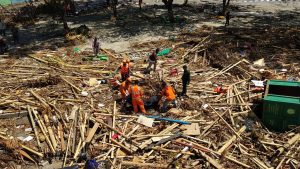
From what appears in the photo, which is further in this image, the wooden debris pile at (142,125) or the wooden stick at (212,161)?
the wooden debris pile at (142,125)

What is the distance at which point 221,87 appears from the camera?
14766 mm

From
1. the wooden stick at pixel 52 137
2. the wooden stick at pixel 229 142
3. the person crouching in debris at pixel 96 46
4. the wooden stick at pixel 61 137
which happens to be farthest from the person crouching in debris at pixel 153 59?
the wooden stick at pixel 52 137

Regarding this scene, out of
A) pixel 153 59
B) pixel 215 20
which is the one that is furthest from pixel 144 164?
pixel 215 20

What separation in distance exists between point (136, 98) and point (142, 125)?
123 centimetres

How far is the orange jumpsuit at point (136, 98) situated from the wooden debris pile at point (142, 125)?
0.43 m

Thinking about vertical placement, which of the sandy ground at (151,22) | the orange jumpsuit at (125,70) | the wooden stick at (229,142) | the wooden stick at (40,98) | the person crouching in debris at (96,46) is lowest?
the wooden stick at (229,142)

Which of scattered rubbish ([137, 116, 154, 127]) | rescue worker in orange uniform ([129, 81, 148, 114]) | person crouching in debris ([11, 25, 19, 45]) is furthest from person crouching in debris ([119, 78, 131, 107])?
person crouching in debris ([11, 25, 19, 45])

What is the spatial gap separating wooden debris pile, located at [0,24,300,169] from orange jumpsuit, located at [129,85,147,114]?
0.43 metres

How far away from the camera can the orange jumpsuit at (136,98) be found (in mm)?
12863

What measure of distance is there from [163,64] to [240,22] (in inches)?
441

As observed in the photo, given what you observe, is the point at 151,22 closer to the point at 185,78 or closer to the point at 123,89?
the point at 185,78

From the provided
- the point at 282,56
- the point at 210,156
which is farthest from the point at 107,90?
the point at 282,56

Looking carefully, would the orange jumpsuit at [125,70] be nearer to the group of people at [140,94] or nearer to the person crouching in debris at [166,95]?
the group of people at [140,94]

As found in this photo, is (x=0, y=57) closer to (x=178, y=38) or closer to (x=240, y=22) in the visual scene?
(x=178, y=38)
